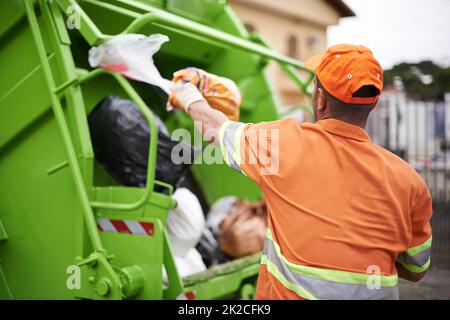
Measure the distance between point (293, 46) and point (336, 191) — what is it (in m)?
14.9

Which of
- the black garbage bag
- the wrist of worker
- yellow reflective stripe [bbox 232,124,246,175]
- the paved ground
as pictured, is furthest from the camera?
the paved ground

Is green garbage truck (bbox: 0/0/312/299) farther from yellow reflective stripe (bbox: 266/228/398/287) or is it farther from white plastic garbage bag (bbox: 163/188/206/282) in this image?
yellow reflective stripe (bbox: 266/228/398/287)

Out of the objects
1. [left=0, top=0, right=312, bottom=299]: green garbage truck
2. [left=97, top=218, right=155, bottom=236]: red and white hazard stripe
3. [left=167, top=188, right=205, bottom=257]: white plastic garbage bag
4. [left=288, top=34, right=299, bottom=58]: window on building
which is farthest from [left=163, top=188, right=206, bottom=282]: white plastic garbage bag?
[left=288, top=34, right=299, bottom=58]: window on building

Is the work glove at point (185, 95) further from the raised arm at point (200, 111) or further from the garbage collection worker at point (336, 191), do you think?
the garbage collection worker at point (336, 191)

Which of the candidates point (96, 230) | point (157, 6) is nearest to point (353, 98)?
point (96, 230)

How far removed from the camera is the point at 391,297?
59.0 inches

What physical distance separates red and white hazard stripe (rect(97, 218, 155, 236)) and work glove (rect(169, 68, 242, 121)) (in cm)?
59

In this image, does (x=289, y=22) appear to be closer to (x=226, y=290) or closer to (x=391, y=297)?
(x=226, y=290)

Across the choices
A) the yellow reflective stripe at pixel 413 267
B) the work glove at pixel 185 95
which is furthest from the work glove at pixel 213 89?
the yellow reflective stripe at pixel 413 267

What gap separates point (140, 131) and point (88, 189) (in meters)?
0.53

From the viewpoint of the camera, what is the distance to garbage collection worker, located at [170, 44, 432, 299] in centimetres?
143

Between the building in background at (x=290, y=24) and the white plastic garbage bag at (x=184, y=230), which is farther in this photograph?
the building in background at (x=290, y=24)

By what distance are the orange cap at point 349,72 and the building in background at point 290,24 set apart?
1112cm

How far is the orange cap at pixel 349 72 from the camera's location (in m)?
1.42
